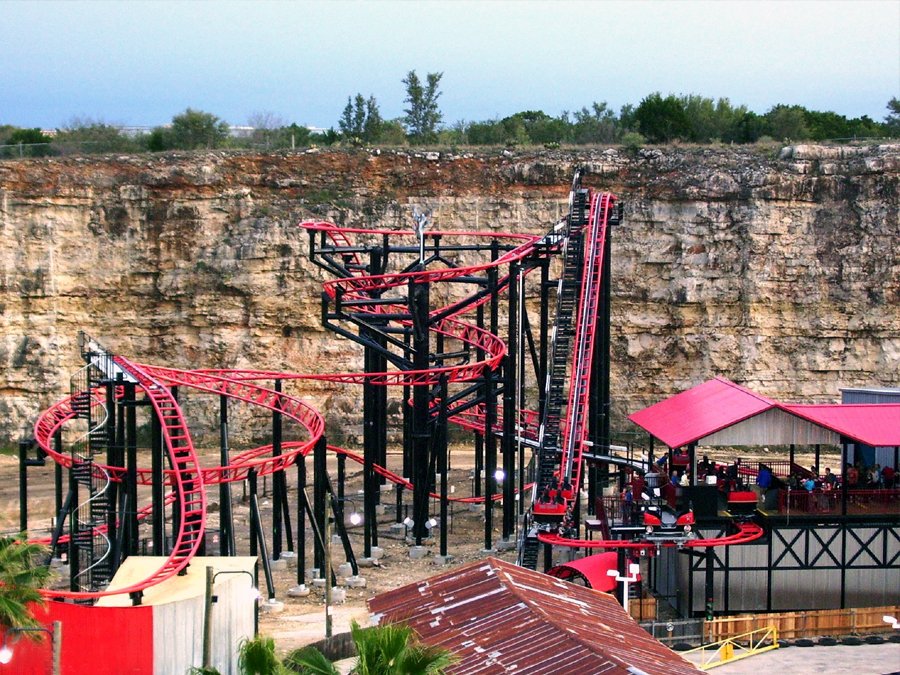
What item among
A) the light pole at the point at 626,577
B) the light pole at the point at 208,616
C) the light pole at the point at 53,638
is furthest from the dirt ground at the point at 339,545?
the light pole at the point at 626,577

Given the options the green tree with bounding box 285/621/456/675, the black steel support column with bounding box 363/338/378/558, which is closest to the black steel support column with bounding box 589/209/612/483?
the black steel support column with bounding box 363/338/378/558

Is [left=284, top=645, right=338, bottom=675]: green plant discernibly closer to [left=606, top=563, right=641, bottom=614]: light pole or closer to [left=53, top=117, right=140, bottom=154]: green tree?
[left=606, top=563, right=641, bottom=614]: light pole

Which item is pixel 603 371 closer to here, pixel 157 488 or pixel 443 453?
pixel 443 453

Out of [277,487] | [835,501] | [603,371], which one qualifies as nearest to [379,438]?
[603,371]

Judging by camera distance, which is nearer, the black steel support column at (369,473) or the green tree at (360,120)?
the black steel support column at (369,473)

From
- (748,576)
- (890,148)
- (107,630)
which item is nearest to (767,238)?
(890,148)

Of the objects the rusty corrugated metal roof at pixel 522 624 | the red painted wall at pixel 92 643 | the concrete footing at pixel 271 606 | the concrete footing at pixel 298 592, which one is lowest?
the concrete footing at pixel 298 592

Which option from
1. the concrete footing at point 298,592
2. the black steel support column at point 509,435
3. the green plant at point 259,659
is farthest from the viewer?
the black steel support column at point 509,435

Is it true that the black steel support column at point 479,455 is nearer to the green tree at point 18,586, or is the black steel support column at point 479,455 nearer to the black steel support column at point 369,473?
the black steel support column at point 369,473
